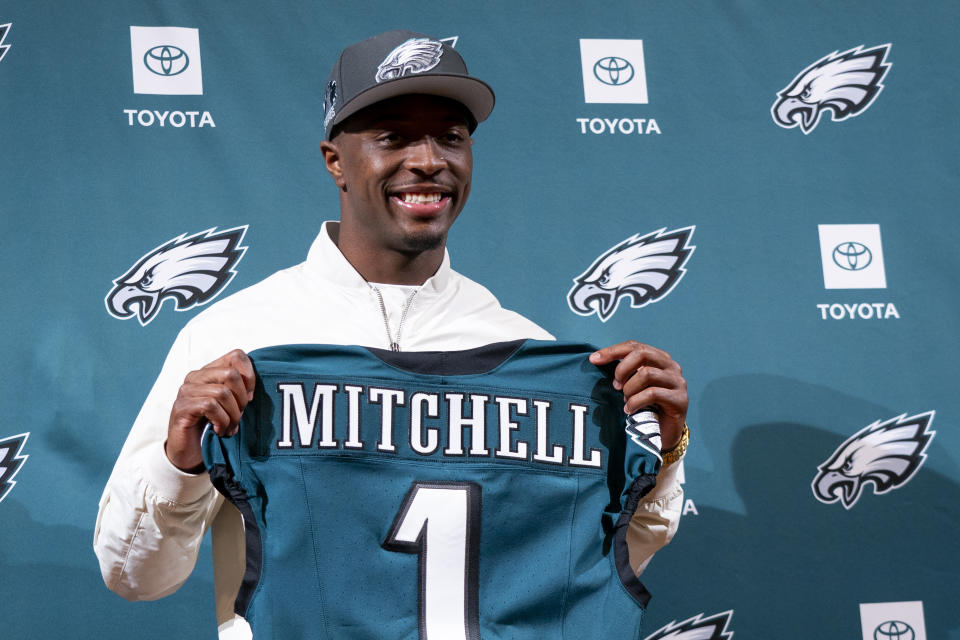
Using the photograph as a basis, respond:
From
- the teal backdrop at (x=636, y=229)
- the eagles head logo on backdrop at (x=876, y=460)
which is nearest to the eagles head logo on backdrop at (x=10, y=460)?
the teal backdrop at (x=636, y=229)

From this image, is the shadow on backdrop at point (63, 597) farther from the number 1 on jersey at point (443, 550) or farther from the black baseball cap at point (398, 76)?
the black baseball cap at point (398, 76)

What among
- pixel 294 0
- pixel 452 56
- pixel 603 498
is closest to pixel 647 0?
pixel 294 0

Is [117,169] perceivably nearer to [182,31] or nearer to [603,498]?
[182,31]

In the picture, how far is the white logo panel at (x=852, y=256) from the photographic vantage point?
205 cm

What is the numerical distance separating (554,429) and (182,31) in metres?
1.15

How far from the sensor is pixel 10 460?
5.68 feet

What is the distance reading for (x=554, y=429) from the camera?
1.29m

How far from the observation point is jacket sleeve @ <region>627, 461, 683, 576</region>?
1385 mm

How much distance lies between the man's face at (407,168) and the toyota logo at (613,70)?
743 millimetres

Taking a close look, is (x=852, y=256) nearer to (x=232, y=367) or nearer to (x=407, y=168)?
(x=407, y=168)

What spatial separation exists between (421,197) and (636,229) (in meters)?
0.74

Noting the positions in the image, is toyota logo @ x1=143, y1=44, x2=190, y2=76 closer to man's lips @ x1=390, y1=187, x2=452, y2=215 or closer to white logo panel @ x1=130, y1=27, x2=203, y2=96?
white logo panel @ x1=130, y1=27, x2=203, y2=96

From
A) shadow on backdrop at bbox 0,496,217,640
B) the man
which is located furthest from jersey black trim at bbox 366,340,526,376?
shadow on backdrop at bbox 0,496,217,640

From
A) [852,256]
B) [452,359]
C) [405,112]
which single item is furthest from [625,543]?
[852,256]
